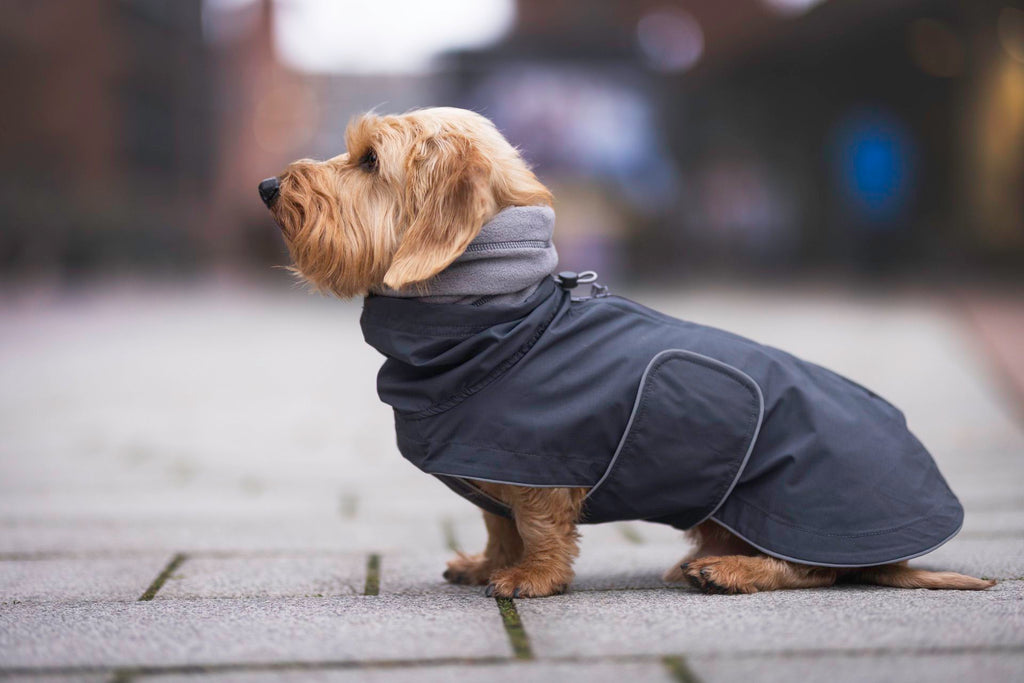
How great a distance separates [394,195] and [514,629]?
126cm

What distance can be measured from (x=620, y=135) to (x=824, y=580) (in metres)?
16.6

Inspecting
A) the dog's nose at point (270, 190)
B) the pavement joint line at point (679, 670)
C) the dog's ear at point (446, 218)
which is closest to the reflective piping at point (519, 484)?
the dog's ear at point (446, 218)

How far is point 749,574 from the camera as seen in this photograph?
2.73 meters

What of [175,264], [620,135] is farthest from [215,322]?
[175,264]

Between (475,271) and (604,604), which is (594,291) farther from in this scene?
(604,604)

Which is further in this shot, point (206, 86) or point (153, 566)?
point (206, 86)

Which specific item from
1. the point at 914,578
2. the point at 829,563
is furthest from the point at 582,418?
the point at 914,578

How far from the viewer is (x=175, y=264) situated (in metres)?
31.0

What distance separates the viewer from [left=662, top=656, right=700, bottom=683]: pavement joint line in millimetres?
1950

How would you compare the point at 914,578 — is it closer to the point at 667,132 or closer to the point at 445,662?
the point at 445,662

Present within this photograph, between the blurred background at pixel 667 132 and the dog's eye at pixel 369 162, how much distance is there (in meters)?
13.7

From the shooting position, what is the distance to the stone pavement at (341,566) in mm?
2072

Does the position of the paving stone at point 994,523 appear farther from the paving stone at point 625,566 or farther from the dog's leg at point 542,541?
the dog's leg at point 542,541

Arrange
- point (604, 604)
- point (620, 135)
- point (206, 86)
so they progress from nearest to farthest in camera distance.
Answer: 1. point (604, 604)
2. point (620, 135)
3. point (206, 86)
